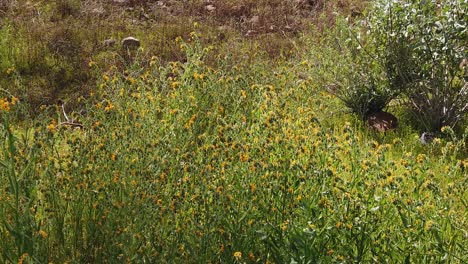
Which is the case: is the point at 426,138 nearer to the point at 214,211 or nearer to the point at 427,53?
the point at 427,53

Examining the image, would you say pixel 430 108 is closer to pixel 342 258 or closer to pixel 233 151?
pixel 233 151

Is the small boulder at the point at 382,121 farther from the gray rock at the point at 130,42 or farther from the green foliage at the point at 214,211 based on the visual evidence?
the gray rock at the point at 130,42

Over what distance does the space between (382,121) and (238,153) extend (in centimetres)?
272

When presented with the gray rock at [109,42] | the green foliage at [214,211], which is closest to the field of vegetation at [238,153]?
the green foliage at [214,211]

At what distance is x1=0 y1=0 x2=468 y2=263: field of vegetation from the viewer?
9.29ft

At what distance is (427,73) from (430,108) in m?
0.34

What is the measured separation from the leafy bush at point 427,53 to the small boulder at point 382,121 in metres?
0.22

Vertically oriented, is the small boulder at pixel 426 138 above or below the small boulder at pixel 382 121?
above

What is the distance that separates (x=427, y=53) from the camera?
559cm

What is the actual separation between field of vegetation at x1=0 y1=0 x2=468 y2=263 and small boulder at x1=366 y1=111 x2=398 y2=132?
10cm

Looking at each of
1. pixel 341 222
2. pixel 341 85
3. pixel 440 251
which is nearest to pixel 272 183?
pixel 341 222

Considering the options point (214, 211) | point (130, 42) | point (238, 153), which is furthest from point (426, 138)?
point (130, 42)

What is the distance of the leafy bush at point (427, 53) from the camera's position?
17.8 ft

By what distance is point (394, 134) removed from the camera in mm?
5465
